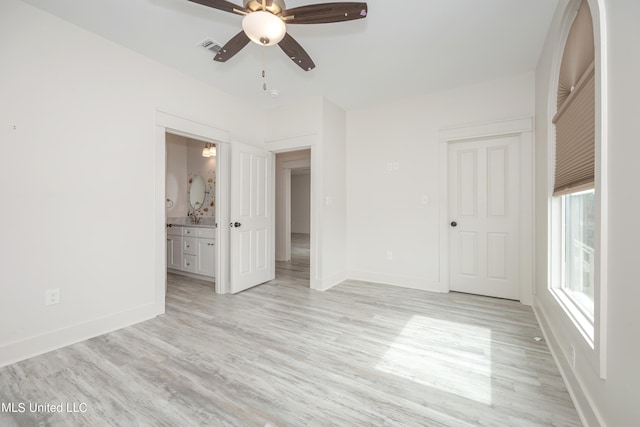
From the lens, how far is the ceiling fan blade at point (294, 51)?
1949 mm

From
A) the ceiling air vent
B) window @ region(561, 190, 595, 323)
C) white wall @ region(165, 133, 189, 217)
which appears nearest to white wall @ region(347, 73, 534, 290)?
window @ region(561, 190, 595, 323)

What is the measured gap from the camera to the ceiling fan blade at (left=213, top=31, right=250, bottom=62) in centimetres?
193

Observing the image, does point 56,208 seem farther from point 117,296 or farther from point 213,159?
point 213,159

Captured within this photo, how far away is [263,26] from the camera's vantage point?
1.65 metres

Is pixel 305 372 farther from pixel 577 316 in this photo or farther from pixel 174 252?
pixel 174 252

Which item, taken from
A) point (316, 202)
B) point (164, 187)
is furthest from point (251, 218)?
point (164, 187)

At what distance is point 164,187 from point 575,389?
3657mm

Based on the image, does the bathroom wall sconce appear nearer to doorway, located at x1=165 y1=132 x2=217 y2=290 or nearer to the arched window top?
doorway, located at x1=165 y1=132 x2=217 y2=290

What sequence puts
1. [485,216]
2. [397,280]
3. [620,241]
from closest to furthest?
[620,241] < [485,216] < [397,280]

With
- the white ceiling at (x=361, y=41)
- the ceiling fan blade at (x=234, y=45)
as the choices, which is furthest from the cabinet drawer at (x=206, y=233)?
the ceiling fan blade at (x=234, y=45)

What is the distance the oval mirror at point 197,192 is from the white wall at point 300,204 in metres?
6.30

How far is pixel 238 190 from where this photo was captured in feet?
11.6

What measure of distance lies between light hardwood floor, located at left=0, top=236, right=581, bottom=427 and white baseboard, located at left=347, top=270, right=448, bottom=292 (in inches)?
26.4

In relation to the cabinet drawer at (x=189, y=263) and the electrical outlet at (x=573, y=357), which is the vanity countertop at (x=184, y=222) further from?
the electrical outlet at (x=573, y=357)
